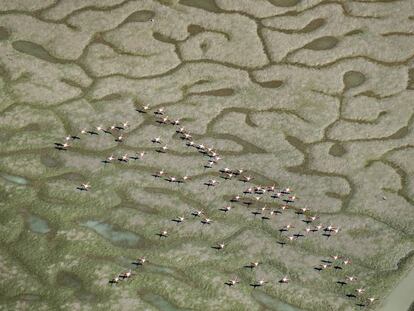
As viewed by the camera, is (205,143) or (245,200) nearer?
(245,200)

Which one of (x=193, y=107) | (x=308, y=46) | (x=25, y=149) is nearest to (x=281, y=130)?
(x=193, y=107)

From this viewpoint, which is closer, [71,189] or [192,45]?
[71,189]

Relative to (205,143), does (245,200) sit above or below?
below

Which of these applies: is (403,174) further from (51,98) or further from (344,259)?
(51,98)
